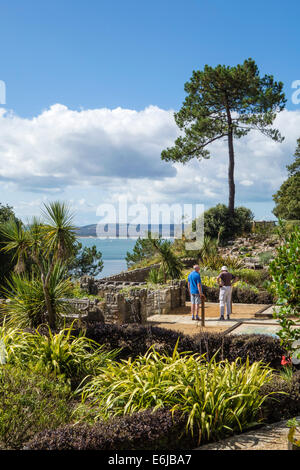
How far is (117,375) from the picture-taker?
217 inches

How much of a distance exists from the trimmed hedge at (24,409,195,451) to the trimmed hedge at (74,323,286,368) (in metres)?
2.05

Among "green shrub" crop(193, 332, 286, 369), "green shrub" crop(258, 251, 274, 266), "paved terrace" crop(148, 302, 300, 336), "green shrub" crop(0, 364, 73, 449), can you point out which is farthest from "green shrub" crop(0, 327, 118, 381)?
"green shrub" crop(258, 251, 274, 266)

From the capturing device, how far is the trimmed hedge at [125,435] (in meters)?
3.99

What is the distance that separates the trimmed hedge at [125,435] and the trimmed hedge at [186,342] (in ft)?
6.74

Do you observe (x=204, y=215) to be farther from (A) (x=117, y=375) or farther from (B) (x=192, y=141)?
(A) (x=117, y=375)

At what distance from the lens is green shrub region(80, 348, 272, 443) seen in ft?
15.3

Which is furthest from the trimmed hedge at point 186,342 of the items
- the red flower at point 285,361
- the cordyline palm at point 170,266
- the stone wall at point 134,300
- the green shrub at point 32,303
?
the cordyline palm at point 170,266

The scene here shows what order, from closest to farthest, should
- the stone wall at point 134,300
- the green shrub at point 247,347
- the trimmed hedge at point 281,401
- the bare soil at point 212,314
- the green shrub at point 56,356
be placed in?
the trimmed hedge at point 281,401 < the green shrub at point 56,356 < the green shrub at point 247,347 < the bare soil at point 212,314 < the stone wall at point 134,300

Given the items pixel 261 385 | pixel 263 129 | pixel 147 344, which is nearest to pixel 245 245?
pixel 263 129

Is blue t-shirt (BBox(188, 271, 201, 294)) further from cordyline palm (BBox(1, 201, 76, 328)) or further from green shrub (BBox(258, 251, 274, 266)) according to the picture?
green shrub (BBox(258, 251, 274, 266))

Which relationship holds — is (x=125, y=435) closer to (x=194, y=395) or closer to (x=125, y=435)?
(x=125, y=435)

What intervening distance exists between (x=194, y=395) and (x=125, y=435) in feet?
3.27

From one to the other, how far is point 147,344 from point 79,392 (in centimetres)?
165

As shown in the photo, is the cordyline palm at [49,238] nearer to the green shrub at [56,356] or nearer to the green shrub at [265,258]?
the green shrub at [56,356]
